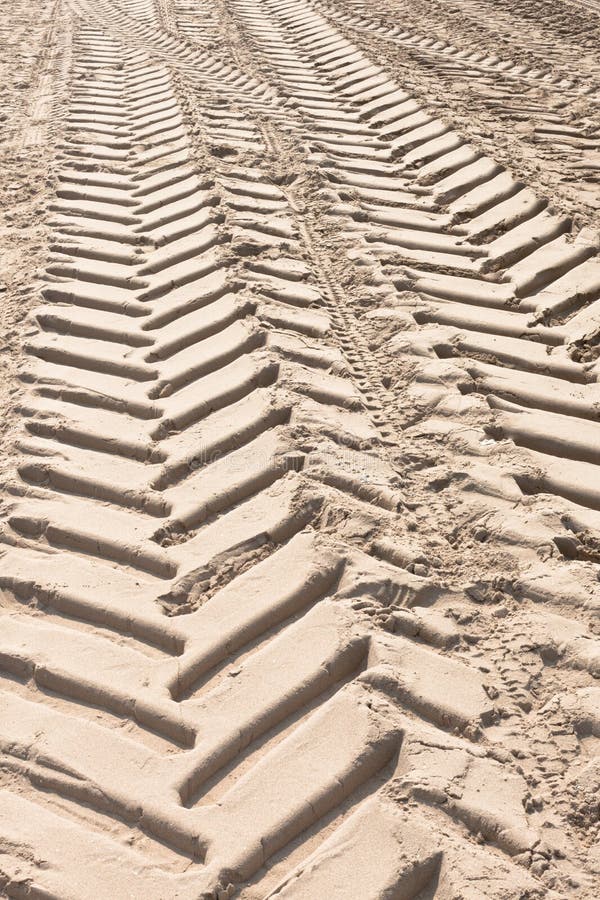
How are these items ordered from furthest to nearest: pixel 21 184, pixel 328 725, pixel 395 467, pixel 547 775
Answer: pixel 21 184
pixel 395 467
pixel 328 725
pixel 547 775

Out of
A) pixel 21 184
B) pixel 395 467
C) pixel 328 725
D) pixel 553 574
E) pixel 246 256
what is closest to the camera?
pixel 328 725

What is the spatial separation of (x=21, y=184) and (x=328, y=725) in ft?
10.8

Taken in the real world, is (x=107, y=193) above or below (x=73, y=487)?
above

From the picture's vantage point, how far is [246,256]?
3.47 meters

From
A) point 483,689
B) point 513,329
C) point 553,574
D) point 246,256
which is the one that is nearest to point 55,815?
point 483,689

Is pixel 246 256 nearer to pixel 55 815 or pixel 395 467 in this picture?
pixel 395 467

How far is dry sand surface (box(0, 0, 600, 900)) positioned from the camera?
1.64 meters

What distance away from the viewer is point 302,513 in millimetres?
2275

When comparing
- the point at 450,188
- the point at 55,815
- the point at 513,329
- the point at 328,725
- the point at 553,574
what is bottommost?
the point at 55,815

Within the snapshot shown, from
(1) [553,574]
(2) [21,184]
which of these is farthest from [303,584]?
(2) [21,184]

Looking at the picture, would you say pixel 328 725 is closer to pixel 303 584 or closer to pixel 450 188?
pixel 303 584

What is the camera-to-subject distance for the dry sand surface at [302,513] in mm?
1643

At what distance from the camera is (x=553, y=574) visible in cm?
208

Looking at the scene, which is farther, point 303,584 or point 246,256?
point 246,256
